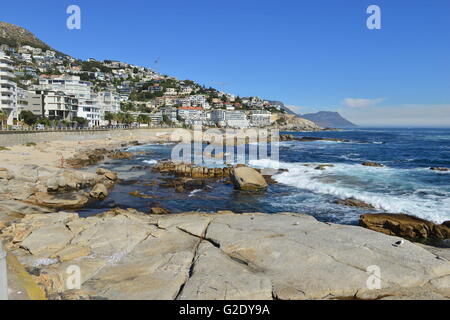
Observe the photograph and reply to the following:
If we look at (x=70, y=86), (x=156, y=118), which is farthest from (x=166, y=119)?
(x=70, y=86)

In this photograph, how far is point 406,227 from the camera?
15.5 metres

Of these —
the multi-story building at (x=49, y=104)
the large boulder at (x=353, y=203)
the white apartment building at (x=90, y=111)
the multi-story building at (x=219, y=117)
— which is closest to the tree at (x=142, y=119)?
the white apartment building at (x=90, y=111)

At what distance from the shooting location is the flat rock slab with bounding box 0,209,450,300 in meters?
7.54

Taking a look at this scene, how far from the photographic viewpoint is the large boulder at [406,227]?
49.7 ft

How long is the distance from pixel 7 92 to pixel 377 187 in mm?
74146

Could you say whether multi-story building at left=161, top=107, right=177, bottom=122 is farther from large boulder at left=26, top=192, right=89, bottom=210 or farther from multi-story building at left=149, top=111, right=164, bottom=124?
large boulder at left=26, top=192, right=89, bottom=210

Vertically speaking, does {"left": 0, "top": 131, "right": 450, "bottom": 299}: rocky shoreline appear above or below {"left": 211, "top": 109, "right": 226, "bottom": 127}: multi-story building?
below

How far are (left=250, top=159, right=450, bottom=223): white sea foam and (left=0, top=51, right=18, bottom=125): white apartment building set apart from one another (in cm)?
6378

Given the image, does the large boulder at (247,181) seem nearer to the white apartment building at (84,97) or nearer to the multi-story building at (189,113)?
the white apartment building at (84,97)

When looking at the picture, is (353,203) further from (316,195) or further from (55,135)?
(55,135)

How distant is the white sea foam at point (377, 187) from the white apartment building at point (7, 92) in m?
63.8

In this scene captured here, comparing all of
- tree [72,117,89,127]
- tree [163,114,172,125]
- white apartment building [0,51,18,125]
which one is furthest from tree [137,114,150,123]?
white apartment building [0,51,18,125]
